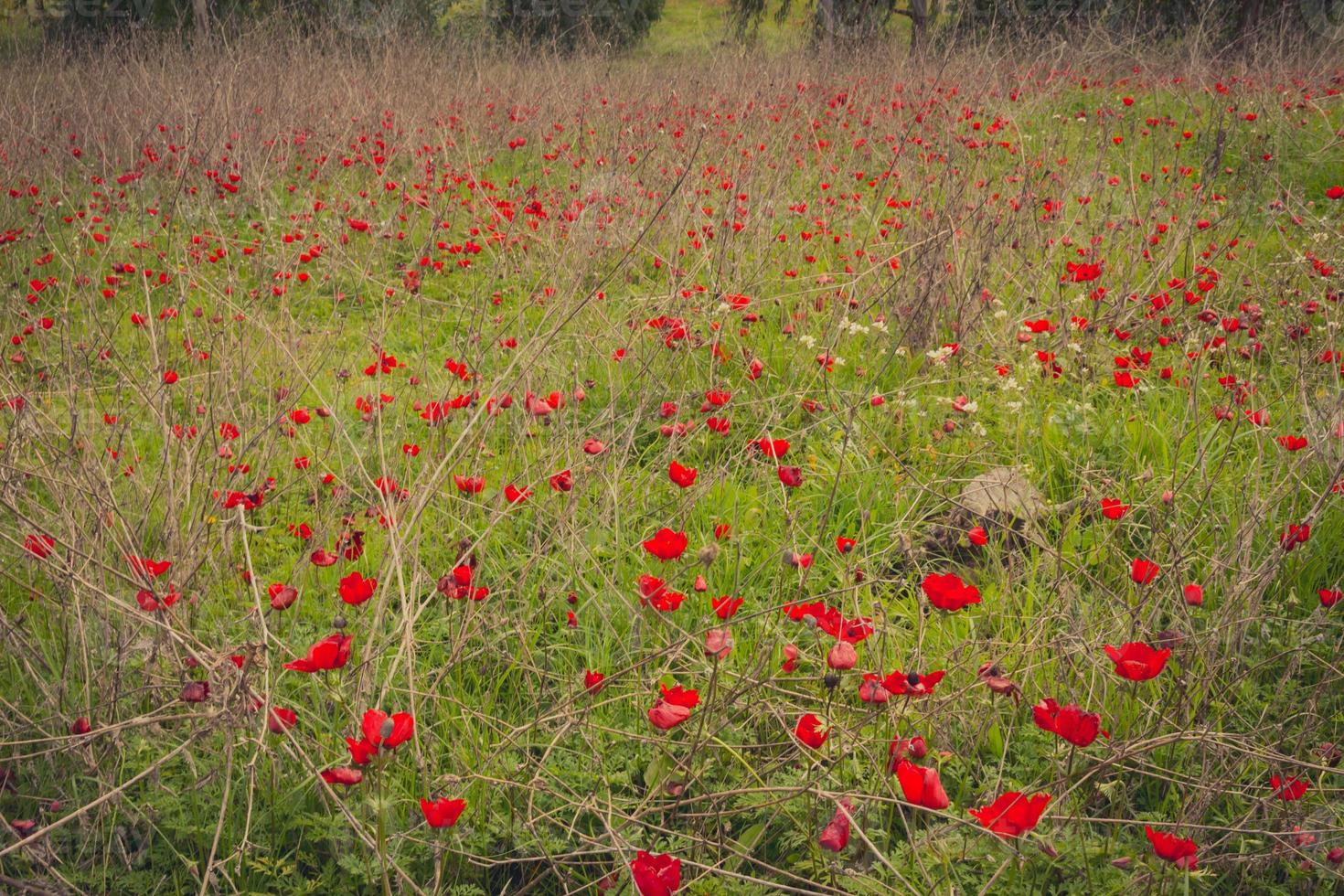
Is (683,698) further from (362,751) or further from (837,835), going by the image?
(362,751)

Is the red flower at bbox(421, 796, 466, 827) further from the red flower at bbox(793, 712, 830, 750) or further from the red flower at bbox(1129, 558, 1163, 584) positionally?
the red flower at bbox(1129, 558, 1163, 584)

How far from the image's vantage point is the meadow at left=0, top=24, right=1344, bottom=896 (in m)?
1.34

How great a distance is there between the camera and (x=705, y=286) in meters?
3.77

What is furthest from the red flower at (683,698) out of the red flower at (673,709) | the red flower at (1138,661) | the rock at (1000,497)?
the rock at (1000,497)

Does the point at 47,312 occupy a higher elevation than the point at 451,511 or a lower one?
higher

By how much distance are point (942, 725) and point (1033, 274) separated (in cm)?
253

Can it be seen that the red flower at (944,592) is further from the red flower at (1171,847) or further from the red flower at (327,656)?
the red flower at (327,656)

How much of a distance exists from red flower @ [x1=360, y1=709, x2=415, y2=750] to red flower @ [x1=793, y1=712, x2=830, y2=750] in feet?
1.80

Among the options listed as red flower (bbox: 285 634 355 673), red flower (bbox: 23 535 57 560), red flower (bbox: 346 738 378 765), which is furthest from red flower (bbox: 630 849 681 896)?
red flower (bbox: 23 535 57 560)

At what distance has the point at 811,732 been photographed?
4.14 ft

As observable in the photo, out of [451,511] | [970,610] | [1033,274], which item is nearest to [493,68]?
[1033,274]

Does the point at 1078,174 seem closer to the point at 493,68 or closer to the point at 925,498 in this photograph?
the point at 925,498

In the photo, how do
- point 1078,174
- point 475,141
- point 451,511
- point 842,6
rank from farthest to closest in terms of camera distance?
point 842,6 < point 475,141 < point 1078,174 < point 451,511

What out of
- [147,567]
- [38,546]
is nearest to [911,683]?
[147,567]
